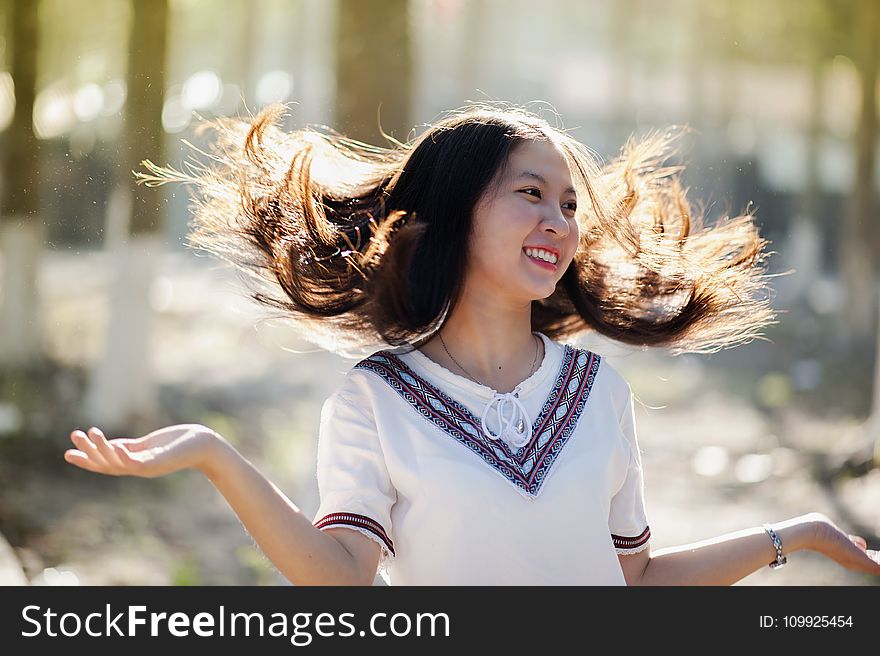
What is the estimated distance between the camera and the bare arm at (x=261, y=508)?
1740 mm

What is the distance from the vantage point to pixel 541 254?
2.23 meters

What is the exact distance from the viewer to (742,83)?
21.6 metres

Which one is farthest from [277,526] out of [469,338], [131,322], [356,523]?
[131,322]

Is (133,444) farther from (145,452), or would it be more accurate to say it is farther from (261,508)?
(261,508)

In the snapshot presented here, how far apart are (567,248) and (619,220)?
Answer: 1.33 feet

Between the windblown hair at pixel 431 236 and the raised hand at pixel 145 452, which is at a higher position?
the windblown hair at pixel 431 236

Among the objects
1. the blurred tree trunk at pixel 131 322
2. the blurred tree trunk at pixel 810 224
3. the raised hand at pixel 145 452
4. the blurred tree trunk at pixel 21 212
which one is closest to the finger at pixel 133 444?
the raised hand at pixel 145 452

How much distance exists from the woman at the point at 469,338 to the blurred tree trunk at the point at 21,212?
5064 mm

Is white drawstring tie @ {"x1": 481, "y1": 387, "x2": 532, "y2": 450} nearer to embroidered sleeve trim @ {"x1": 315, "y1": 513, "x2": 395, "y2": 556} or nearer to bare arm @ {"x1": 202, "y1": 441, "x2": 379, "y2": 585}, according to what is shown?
embroidered sleeve trim @ {"x1": 315, "y1": 513, "x2": 395, "y2": 556}

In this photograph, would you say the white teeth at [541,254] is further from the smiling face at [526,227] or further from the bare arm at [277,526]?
the bare arm at [277,526]

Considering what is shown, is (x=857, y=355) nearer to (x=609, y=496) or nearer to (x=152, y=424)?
(x=152, y=424)

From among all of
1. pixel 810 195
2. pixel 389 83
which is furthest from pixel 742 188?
pixel 389 83

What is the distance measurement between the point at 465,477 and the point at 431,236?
0.53 m

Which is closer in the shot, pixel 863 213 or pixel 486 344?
pixel 486 344
